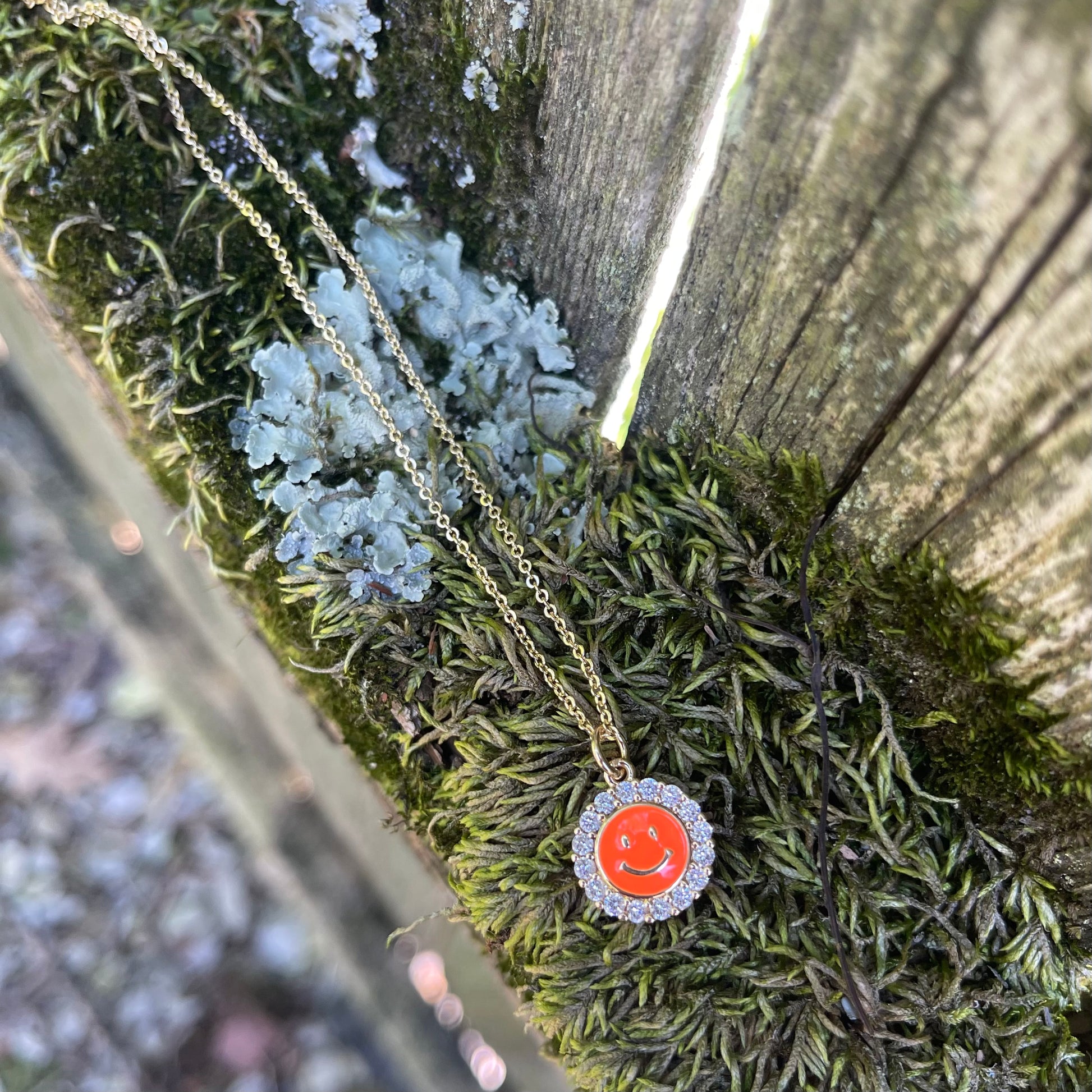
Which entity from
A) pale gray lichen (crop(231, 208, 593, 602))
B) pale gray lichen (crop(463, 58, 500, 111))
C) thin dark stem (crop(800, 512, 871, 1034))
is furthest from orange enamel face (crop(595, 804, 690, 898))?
pale gray lichen (crop(463, 58, 500, 111))

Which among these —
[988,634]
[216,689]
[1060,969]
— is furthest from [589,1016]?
[216,689]

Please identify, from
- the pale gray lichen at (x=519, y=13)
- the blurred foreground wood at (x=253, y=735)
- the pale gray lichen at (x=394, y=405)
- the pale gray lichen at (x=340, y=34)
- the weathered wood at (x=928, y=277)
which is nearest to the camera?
the weathered wood at (x=928, y=277)

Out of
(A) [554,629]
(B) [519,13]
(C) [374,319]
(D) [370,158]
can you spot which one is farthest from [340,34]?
(A) [554,629]

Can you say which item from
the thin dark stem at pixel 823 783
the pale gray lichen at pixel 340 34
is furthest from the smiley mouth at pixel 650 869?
the pale gray lichen at pixel 340 34

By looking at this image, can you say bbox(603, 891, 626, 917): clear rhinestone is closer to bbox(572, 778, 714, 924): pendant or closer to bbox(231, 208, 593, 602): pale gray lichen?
bbox(572, 778, 714, 924): pendant

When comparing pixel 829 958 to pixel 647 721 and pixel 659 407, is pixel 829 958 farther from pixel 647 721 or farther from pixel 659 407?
pixel 659 407

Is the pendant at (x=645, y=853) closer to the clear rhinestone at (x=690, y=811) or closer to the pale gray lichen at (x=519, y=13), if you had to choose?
the clear rhinestone at (x=690, y=811)
